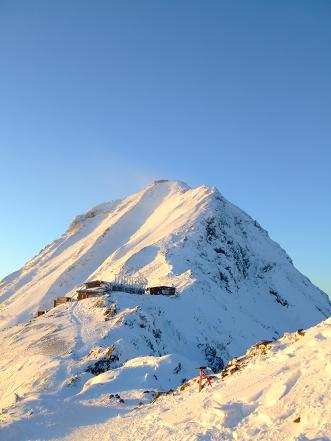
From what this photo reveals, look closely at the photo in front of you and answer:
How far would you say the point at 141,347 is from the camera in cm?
4219

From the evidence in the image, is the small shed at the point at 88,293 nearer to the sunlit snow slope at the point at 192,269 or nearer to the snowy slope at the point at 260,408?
the sunlit snow slope at the point at 192,269

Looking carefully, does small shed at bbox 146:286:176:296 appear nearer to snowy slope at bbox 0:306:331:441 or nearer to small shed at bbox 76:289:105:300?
small shed at bbox 76:289:105:300

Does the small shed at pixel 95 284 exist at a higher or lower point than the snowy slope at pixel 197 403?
higher

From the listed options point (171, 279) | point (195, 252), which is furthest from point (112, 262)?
point (171, 279)

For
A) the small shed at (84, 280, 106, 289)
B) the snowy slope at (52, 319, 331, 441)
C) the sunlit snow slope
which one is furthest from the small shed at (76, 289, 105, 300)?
the snowy slope at (52, 319, 331, 441)

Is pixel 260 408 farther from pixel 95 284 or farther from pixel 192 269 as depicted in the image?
pixel 192 269

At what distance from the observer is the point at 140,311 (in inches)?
1966

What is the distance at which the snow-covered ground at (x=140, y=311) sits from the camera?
81.2ft

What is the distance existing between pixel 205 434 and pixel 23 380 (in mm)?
30287

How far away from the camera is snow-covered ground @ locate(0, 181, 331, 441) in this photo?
24.8 metres

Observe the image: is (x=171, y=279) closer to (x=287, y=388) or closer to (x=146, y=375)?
(x=146, y=375)

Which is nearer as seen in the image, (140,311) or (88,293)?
(140,311)

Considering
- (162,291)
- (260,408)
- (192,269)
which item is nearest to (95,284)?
(162,291)

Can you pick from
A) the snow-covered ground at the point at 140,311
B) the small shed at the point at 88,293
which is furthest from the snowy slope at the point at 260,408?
the small shed at the point at 88,293
